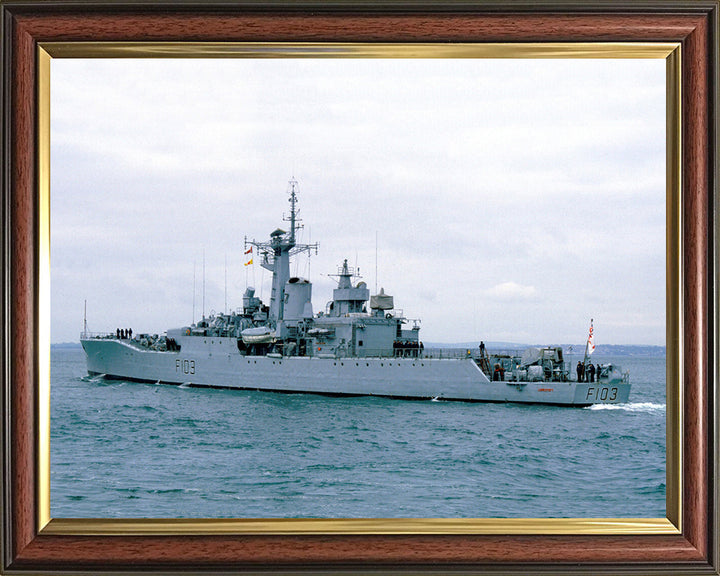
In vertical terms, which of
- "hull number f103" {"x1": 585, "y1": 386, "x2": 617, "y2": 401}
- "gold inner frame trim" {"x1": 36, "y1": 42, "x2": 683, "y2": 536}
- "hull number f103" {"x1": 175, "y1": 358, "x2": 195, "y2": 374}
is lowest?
"hull number f103" {"x1": 585, "y1": 386, "x2": 617, "y2": 401}

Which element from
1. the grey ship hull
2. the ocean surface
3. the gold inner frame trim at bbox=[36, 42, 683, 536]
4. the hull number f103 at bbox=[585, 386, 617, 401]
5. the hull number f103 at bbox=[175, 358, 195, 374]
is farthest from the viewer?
the hull number f103 at bbox=[175, 358, 195, 374]

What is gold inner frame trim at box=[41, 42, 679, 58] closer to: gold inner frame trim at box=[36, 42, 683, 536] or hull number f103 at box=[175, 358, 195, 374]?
gold inner frame trim at box=[36, 42, 683, 536]

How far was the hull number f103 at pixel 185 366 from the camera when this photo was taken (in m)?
30.8

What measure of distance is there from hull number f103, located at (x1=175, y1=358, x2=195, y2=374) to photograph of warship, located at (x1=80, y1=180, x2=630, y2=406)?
42 mm

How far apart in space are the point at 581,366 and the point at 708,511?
21857 mm

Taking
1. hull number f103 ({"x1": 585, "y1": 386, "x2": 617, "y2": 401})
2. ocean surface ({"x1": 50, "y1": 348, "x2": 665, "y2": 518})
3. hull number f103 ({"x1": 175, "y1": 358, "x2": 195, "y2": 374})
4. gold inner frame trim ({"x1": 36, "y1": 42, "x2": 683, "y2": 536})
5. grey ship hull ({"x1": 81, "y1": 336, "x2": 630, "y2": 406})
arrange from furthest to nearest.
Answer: hull number f103 ({"x1": 175, "y1": 358, "x2": 195, "y2": 374}) < grey ship hull ({"x1": 81, "y1": 336, "x2": 630, "y2": 406}) < hull number f103 ({"x1": 585, "y1": 386, "x2": 617, "y2": 401}) < ocean surface ({"x1": 50, "y1": 348, "x2": 665, "y2": 518}) < gold inner frame trim ({"x1": 36, "y1": 42, "x2": 683, "y2": 536})

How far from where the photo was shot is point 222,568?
3.37m

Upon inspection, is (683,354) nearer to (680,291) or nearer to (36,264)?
(680,291)

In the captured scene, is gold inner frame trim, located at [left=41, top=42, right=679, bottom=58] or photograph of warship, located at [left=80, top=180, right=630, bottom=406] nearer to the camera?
gold inner frame trim, located at [left=41, top=42, right=679, bottom=58]

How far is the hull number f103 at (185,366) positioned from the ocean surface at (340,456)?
94 centimetres

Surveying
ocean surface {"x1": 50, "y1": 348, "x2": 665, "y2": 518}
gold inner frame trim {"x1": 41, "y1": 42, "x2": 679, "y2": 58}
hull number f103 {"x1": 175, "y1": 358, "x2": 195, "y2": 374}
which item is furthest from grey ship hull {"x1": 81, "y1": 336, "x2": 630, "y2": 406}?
gold inner frame trim {"x1": 41, "y1": 42, "x2": 679, "y2": 58}

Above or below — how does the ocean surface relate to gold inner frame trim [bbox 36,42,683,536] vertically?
below

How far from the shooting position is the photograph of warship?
24.8 meters

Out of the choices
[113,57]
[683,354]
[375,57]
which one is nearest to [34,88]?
[113,57]
